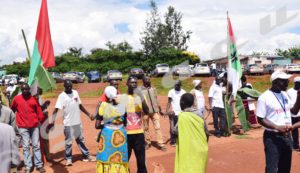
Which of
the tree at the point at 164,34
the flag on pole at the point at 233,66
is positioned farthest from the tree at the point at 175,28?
the flag on pole at the point at 233,66

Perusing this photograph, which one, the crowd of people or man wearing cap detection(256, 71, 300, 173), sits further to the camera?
man wearing cap detection(256, 71, 300, 173)

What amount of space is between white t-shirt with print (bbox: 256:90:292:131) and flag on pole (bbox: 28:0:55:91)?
143 inches

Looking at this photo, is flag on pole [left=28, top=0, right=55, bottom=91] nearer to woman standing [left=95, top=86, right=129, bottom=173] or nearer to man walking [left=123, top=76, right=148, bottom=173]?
man walking [left=123, top=76, right=148, bottom=173]

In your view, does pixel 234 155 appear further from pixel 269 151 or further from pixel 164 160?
pixel 269 151

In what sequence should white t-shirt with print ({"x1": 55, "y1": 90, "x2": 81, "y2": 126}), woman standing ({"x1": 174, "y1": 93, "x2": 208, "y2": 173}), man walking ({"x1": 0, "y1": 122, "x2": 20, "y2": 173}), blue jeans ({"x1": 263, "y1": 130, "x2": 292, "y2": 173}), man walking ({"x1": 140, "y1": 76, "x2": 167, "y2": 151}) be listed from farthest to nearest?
man walking ({"x1": 140, "y1": 76, "x2": 167, "y2": 151})
white t-shirt with print ({"x1": 55, "y1": 90, "x2": 81, "y2": 126})
blue jeans ({"x1": 263, "y1": 130, "x2": 292, "y2": 173})
woman standing ({"x1": 174, "y1": 93, "x2": 208, "y2": 173})
man walking ({"x1": 0, "y1": 122, "x2": 20, "y2": 173})

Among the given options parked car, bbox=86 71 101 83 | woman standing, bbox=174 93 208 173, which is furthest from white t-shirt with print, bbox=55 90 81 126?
parked car, bbox=86 71 101 83

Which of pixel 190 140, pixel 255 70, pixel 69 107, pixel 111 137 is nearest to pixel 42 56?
pixel 69 107

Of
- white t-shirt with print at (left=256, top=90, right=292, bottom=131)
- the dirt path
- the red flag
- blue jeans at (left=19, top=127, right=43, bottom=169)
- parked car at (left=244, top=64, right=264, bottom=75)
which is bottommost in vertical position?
the dirt path

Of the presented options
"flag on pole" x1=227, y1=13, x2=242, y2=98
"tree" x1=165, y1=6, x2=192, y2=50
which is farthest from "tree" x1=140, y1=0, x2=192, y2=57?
"flag on pole" x1=227, y1=13, x2=242, y2=98

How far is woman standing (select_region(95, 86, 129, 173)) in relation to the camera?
15.4 ft

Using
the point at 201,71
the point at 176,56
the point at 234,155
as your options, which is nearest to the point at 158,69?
the point at 201,71

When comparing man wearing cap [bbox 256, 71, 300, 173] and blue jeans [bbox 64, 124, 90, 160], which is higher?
man wearing cap [bbox 256, 71, 300, 173]

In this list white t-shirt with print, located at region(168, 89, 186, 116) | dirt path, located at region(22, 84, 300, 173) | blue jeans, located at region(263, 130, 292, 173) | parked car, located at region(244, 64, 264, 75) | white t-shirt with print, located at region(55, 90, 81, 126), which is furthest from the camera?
parked car, located at region(244, 64, 264, 75)

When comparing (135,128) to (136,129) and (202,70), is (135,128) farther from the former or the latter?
(202,70)
